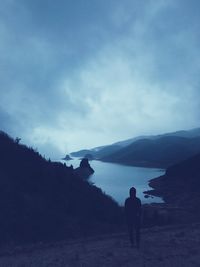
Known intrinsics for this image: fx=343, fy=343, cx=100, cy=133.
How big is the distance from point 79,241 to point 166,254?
4.52m

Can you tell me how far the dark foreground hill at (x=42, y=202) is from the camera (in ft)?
56.3

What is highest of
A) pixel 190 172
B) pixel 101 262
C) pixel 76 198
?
pixel 190 172

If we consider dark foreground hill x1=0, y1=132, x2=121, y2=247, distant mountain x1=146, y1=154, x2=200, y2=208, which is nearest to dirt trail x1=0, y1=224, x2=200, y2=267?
dark foreground hill x1=0, y1=132, x2=121, y2=247

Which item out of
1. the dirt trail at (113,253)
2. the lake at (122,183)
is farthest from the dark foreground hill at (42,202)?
the lake at (122,183)

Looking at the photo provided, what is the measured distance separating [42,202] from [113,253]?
25.3 feet

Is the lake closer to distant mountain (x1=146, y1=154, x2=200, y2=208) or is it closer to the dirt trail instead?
distant mountain (x1=146, y1=154, x2=200, y2=208)

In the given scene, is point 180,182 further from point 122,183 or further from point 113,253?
point 113,253

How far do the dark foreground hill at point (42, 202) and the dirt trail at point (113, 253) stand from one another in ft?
7.54

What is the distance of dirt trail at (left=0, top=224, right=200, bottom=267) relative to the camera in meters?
11.6

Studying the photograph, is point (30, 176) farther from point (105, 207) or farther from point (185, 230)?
point (185, 230)

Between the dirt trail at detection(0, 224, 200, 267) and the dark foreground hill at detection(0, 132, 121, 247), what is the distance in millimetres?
2299

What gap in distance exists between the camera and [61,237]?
1712cm

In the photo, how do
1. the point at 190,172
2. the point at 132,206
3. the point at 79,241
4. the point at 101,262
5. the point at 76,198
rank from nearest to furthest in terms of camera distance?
the point at 101,262 → the point at 132,206 → the point at 79,241 → the point at 76,198 → the point at 190,172

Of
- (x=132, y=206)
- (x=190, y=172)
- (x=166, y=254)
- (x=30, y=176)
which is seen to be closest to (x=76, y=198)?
(x=30, y=176)
